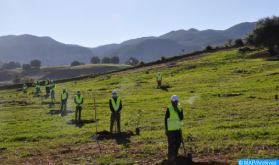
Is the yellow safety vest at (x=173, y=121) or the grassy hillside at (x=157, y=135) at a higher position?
the yellow safety vest at (x=173, y=121)

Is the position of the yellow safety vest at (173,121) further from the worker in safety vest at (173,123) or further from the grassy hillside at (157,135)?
the grassy hillside at (157,135)

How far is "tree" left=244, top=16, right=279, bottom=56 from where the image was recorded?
47.9 m

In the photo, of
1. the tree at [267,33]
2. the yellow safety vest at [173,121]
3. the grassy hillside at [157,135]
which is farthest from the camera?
the tree at [267,33]

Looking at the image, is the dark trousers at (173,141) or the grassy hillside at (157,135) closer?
the dark trousers at (173,141)

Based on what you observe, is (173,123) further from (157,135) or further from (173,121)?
(157,135)

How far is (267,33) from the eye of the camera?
49469 mm

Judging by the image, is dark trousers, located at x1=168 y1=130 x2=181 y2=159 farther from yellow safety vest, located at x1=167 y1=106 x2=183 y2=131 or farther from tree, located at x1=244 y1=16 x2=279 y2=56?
tree, located at x1=244 y1=16 x2=279 y2=56

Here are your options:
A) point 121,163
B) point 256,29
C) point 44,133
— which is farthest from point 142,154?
point 256,29

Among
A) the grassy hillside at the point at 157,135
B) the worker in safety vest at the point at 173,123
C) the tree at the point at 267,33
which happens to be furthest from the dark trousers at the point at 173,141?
the tree at the point at 267,33

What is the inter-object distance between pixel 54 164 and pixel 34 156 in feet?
7.15

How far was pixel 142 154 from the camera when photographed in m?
11.2

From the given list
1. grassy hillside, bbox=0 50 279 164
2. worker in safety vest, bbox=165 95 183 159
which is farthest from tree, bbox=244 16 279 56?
worker in safety vest, bbox=165 95 183 159

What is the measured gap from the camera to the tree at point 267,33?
47875 mm

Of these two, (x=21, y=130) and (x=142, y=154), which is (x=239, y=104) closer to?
(x=142, y=154)
